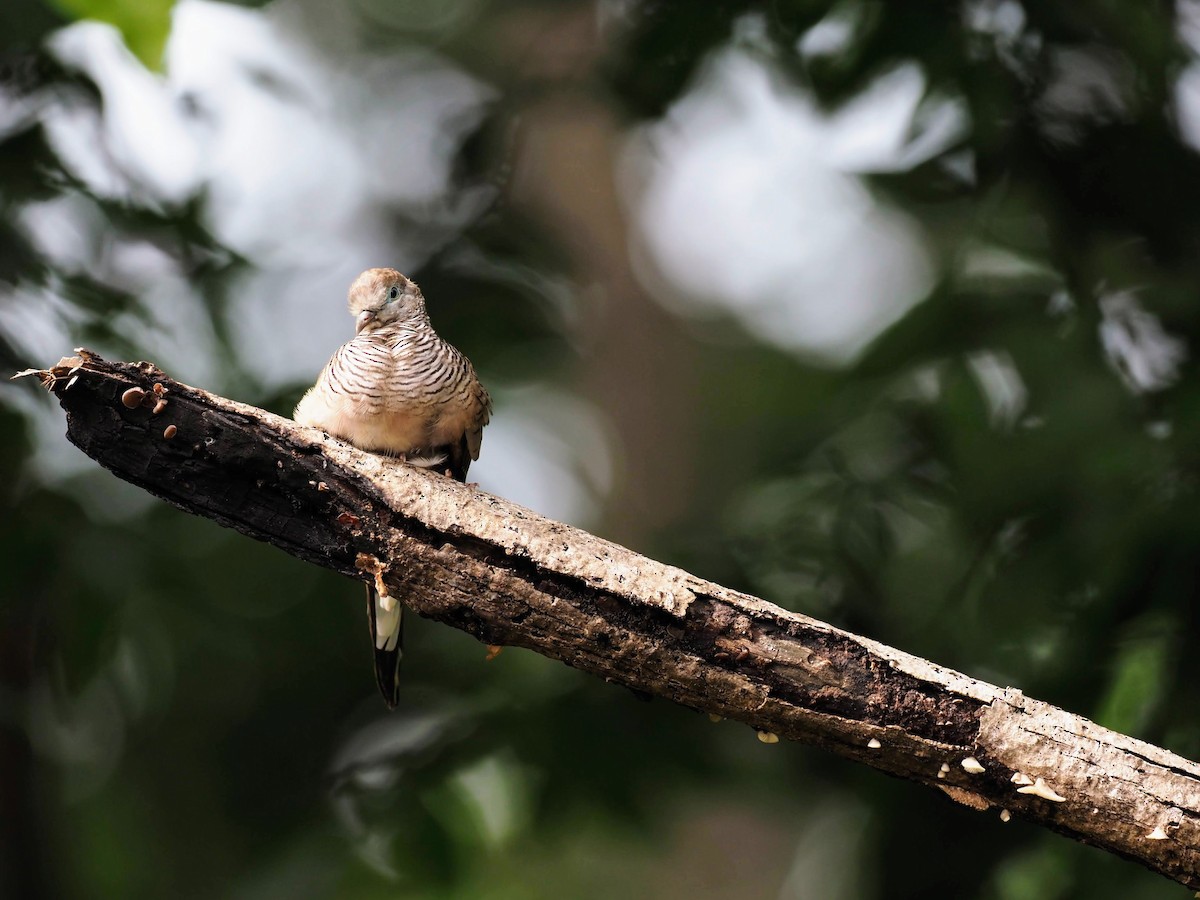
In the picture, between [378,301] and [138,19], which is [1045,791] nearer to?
[378,301]

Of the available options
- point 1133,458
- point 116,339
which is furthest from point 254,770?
point 1133,458

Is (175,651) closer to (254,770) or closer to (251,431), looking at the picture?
(254,770)

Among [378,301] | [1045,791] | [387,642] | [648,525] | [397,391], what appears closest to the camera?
[1045,791]

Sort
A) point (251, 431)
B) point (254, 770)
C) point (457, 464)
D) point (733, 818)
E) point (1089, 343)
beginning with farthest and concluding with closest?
point (733, 818) → point (254, 770) → point (1089, 343) → point (457, 464) → point (251, 431)

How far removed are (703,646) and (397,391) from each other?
126cm

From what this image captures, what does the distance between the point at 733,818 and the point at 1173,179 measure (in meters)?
4.05

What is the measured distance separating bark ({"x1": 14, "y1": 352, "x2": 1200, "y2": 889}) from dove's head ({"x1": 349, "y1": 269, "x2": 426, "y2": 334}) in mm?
1037

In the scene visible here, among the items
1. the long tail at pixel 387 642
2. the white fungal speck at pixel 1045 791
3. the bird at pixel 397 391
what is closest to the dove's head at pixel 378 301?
the bird at pixel 397 391

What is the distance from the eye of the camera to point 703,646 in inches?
101

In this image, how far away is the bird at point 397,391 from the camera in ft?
10.7

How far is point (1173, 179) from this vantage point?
435 centimetres

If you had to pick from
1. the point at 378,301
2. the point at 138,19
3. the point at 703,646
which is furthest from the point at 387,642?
the point at 138,19

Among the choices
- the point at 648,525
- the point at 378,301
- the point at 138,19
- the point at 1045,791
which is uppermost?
the point at 138,19

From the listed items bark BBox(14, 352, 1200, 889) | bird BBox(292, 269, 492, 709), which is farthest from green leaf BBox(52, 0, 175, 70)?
bird BBox(292, 269, 492, 709)
